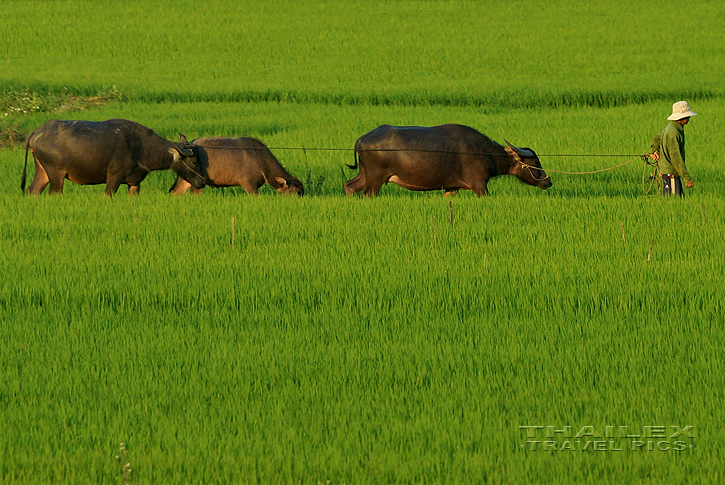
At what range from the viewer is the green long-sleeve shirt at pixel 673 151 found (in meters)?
11.2

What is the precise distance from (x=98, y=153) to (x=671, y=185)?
23.9ft

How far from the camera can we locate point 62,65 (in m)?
27.4

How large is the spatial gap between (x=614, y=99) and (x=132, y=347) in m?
19.6

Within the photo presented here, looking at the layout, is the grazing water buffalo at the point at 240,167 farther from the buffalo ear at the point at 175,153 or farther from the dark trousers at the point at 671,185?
the dark trousers at the point at 671,185

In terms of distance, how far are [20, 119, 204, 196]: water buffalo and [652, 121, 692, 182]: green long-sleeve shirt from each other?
20.1ft

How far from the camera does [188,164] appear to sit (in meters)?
13.1

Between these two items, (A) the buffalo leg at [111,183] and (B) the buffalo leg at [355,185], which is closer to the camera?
(A) the buffalo leg at [111,183]

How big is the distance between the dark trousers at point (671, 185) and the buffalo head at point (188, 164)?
614cm

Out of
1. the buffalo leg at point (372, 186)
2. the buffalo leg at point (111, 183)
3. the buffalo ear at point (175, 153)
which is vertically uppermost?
the buffalo ear at point (175, 153)

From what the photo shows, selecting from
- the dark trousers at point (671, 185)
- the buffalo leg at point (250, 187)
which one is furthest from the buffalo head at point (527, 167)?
the buffalo leg at point (250, 187)

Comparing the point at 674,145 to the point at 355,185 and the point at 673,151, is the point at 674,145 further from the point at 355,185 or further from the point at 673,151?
the point at 355,185

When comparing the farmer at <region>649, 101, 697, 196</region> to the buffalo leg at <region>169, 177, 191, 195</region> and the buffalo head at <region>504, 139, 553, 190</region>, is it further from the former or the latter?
the buffalo leg at <region>169, 177, 191, 195</region>

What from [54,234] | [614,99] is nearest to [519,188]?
[54,234]

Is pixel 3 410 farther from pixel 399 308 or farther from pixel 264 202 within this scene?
pixel 264 202
